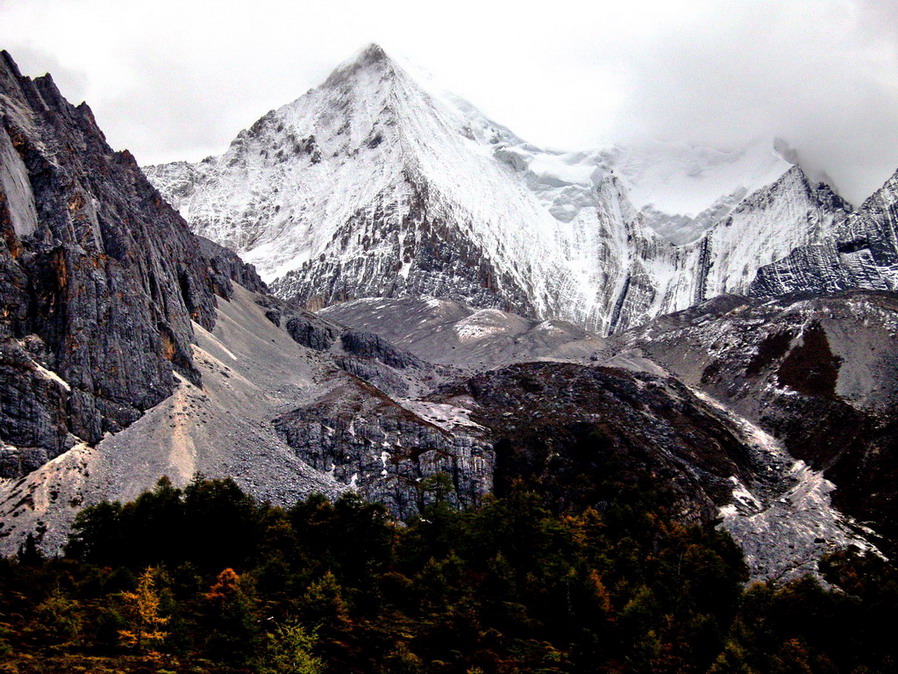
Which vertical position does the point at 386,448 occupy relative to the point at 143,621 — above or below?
above

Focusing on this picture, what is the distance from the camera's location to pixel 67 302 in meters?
112

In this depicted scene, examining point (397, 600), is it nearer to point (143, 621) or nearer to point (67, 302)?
point (143, 621)

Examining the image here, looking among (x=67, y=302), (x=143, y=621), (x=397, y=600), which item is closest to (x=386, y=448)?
(x=67, y=302)

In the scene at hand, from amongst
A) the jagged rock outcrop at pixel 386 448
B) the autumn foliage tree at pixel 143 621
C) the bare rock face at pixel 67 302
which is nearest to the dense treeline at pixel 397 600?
the autumn foliage tree at pixel 143 621

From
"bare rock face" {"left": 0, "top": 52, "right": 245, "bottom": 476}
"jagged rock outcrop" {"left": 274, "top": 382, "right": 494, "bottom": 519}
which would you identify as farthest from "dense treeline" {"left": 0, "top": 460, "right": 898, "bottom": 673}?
"jagged rock outcrop" {"left": 274, "top": 382, "right": 494, "bottom": 519}

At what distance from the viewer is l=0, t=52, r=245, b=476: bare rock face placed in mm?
100000

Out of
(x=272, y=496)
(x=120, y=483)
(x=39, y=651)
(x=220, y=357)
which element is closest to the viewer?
(x=39, y=651)

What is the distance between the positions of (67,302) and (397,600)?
80.1 m

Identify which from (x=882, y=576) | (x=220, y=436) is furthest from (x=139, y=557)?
(x=882, y=576)

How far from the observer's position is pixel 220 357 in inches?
6053

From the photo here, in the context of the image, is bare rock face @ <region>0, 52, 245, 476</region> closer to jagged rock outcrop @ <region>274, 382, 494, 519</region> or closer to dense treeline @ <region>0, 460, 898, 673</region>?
jagged rock outcrop @ <region>274, 382, 494, 519</region>

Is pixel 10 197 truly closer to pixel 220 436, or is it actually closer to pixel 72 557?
pixel 220 436

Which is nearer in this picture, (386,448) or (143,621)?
(143,621)

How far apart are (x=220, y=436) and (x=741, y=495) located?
103667mm
